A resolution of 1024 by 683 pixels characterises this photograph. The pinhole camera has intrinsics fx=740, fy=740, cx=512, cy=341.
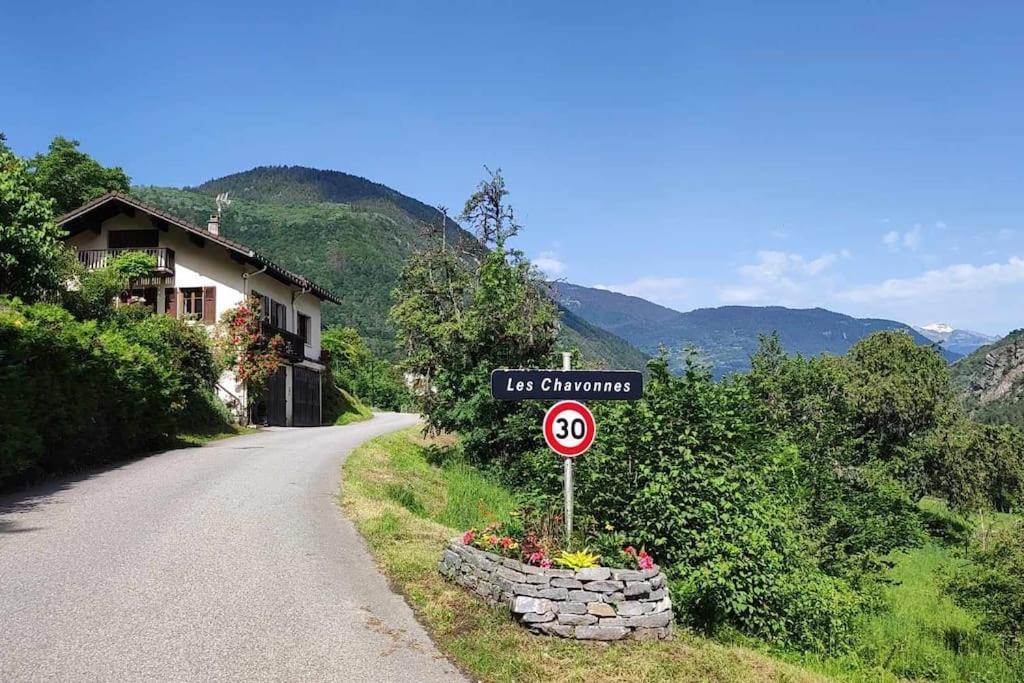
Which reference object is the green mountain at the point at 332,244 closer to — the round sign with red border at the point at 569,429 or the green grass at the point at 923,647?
the green grass at the point at 923,647

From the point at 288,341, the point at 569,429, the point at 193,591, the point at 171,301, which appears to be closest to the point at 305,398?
the point at 288,341

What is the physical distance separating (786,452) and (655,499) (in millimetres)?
3962

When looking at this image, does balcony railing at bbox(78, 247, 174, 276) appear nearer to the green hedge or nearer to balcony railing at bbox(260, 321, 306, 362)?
balcony railing at bbox(260, 321, 306, 362)

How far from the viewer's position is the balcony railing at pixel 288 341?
31109mm

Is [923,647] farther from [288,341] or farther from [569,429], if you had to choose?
[288,341]

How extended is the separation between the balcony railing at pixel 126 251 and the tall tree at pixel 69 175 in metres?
11.6

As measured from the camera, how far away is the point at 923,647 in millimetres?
17984

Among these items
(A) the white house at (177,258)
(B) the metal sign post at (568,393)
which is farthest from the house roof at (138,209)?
(B) the metal sign post at (568,393)

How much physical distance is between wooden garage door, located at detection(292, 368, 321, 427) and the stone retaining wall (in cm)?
2892

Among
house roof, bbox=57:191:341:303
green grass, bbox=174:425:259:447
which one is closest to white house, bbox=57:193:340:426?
house roof, bbox=57:191:341:303

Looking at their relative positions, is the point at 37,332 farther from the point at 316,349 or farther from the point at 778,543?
the point at 316,349

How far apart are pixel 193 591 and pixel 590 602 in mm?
4013

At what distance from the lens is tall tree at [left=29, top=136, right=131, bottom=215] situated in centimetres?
3994

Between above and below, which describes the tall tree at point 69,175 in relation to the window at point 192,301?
above
